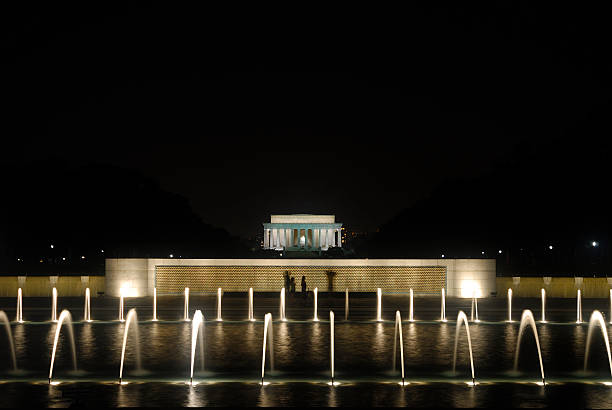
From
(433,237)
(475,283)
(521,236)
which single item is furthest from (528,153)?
(475,283)

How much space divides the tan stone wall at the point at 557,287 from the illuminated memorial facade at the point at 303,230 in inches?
2920

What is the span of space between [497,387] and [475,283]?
86.1 feet

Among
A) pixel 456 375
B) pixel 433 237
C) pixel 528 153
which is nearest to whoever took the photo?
pixel 456 375

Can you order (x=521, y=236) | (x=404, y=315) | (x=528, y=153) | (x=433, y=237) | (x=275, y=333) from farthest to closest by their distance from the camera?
(x=433, y=237), (x=528, y=153), (x=521, y=236), (x=404, y=315), (x=275, y=333)

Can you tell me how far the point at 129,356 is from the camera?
19.6 m

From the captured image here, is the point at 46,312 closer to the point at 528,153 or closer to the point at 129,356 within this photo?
the point at 129,356

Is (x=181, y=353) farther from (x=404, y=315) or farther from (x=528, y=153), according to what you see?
(x=528, y=153)

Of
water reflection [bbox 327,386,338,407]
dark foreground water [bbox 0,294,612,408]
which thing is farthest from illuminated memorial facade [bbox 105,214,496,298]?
water reflection [bbox 327,386,338,407]

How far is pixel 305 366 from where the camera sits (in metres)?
18.2

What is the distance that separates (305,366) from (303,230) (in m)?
102

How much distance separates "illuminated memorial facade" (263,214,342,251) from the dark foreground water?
86216mm

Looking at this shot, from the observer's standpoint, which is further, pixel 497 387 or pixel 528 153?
pixel 528 153

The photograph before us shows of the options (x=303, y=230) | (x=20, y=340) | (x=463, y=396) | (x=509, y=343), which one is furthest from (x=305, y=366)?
(x=303, y=230)

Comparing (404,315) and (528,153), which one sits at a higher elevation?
(528,153)
